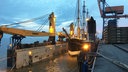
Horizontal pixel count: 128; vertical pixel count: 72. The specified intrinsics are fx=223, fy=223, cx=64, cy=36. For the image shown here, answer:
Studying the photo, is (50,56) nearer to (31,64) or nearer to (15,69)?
(31,64)

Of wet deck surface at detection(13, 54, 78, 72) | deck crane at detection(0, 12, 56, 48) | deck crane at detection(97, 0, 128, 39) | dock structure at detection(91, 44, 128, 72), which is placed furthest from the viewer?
deck crane at detection(97, 0, 128, 39)

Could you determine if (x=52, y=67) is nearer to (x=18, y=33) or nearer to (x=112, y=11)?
(x=18, y=33)

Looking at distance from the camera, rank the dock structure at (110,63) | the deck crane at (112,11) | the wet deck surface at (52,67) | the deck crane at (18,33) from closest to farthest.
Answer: the dock structure at (110,63), the wet deck surface at (52,67), the deck crane at (18,33), the deck crane at (112,11)

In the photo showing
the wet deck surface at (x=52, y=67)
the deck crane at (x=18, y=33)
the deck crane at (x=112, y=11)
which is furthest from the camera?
the deck crane at (x=112, y=11)

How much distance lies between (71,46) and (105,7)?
A: 45506 millimetres

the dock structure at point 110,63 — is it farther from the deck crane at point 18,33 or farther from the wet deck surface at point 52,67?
the deck crane at point 18,33

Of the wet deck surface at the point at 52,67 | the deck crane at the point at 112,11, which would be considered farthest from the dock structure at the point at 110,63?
the deck crane at the point at 112,11

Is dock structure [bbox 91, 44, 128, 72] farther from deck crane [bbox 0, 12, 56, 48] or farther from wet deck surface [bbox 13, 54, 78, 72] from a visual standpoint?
deck crane [bbox 0, 12, 56, 48]

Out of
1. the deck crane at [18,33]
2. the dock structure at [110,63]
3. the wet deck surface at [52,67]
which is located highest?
the deck crane at [18,33]

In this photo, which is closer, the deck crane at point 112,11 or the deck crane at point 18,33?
the deck crane at point 18,33

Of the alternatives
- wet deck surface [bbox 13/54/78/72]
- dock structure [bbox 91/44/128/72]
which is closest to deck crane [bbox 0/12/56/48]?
wet deck surface [bbox 13/54/78/72]

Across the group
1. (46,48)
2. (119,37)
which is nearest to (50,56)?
(46,48)

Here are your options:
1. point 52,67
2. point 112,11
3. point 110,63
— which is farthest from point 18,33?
point 112,11

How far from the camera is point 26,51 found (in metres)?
32.2
